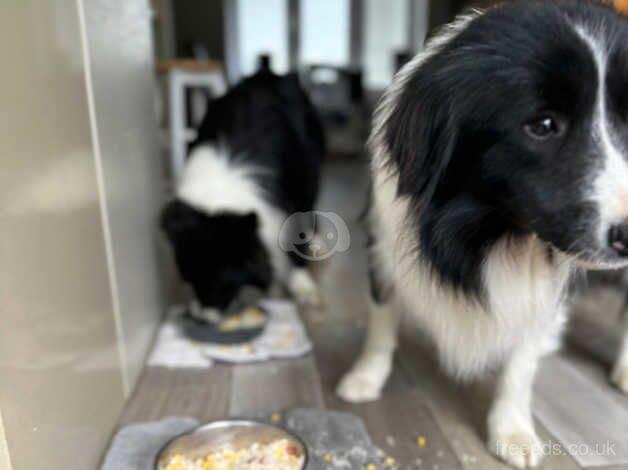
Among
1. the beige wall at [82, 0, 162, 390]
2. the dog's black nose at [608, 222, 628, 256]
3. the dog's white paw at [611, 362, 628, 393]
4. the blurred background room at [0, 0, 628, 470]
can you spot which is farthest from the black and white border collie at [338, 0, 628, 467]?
the beige wall at [82, 0, 162, 390]

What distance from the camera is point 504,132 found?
1.04 m

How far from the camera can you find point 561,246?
996mm

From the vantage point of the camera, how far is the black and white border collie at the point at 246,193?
194 centimetres

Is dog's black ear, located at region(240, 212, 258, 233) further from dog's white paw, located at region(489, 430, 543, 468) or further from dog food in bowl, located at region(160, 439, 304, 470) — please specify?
dog's white paw, located at region(489, 430, 543, 468)

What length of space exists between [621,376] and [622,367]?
0.03m

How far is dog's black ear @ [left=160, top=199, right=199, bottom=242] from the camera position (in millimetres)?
1927

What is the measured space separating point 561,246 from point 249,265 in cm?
121

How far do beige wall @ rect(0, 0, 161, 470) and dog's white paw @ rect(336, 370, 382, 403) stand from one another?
60 cm

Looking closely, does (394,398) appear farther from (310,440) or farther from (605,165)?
(605,165)

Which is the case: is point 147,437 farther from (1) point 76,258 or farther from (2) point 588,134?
(2) point 588,134

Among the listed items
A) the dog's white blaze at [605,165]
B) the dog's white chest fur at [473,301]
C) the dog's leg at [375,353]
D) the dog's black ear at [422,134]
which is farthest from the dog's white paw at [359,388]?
the dog's white blaze at [605,165]

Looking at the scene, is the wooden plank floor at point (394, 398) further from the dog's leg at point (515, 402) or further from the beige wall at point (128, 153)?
the beige wall at point (128, 153)

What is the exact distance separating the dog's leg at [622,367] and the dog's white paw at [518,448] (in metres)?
0.44

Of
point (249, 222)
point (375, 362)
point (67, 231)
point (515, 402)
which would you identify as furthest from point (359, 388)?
point (67, 231)
